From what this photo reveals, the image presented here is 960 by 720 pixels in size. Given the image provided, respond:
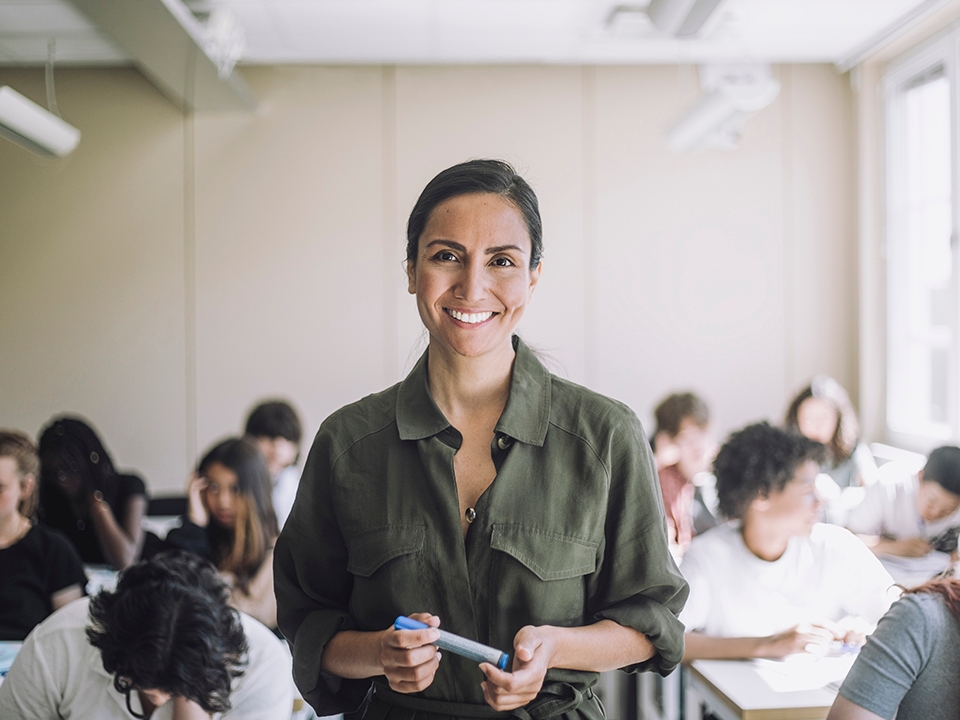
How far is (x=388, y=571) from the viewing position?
111 centimetres

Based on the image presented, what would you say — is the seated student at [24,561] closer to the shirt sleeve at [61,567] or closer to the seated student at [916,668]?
the shirt sleeve at [61,567]

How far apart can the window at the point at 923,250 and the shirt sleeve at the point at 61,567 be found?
3.93m

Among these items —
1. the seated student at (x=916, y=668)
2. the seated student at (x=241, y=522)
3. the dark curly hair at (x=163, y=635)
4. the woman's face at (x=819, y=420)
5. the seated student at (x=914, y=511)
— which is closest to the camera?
the seated student at (x=916, y=668)

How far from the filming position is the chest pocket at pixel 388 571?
111cm

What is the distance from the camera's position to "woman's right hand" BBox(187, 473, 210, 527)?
2938 mm

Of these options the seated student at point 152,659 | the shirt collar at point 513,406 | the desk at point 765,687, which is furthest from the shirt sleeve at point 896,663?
the seated student at point 152,659

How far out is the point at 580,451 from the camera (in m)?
1.14

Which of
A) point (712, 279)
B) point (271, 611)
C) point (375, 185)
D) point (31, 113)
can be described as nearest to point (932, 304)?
point (712, 279)

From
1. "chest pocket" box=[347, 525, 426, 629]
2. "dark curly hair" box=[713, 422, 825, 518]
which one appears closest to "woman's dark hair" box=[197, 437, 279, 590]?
"dark curly hair" box=[713, 422, 825, 518]

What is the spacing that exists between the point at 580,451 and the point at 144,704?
3.86 ft

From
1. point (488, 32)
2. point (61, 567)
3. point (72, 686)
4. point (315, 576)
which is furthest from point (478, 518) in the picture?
point (488, 32)

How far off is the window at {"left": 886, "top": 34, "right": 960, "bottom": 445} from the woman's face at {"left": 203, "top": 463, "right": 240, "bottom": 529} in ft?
11.2

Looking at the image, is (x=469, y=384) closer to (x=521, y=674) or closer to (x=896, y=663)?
(x=521, y=674)

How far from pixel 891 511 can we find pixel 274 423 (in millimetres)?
2938
